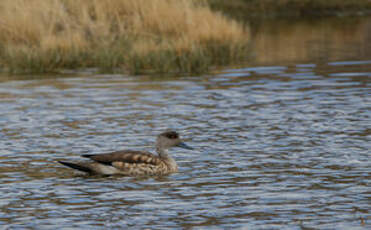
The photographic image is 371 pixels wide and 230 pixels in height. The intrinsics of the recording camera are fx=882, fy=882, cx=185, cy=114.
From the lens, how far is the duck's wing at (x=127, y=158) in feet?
41.8

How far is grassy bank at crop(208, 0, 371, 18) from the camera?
55.6 meters

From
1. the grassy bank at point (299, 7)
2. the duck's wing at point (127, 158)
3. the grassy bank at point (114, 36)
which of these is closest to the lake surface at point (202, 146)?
the duck's wing at point (127, 158)

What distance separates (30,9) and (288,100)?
12377 mm

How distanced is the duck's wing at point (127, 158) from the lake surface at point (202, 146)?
0.32 m

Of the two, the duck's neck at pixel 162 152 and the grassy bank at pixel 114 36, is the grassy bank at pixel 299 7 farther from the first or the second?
the duck's neck at pixel 162 152

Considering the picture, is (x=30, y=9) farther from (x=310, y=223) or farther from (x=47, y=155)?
(x=310, y=223)

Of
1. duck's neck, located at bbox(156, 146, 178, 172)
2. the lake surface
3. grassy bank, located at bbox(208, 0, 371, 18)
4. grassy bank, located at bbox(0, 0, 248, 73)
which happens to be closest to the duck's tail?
the lake surface

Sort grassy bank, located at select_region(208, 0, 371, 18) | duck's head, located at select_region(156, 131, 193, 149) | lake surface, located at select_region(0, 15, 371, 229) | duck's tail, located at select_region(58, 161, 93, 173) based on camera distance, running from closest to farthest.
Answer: lake surface, located at select_region(0, 15, 371, 229), duck's tail, located at select_region(58, 161, 93, 173), duck's head, located at select_region(156, 131, 193, 149), grassy bank, located at select_region(208, 0, 371, 18)

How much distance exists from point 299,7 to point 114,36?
93.4 feet

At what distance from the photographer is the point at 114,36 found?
30531 millimetres

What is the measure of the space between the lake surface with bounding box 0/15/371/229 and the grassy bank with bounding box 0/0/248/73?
4.41 feet

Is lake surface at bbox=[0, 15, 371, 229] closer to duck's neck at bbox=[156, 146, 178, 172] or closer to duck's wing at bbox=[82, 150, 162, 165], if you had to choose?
duck's neck at bbox=[156, 146, 178, 172]

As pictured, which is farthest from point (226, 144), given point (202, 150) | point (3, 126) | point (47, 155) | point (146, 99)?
point (146, 99)

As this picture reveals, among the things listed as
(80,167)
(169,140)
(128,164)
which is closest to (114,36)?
(169,140)
